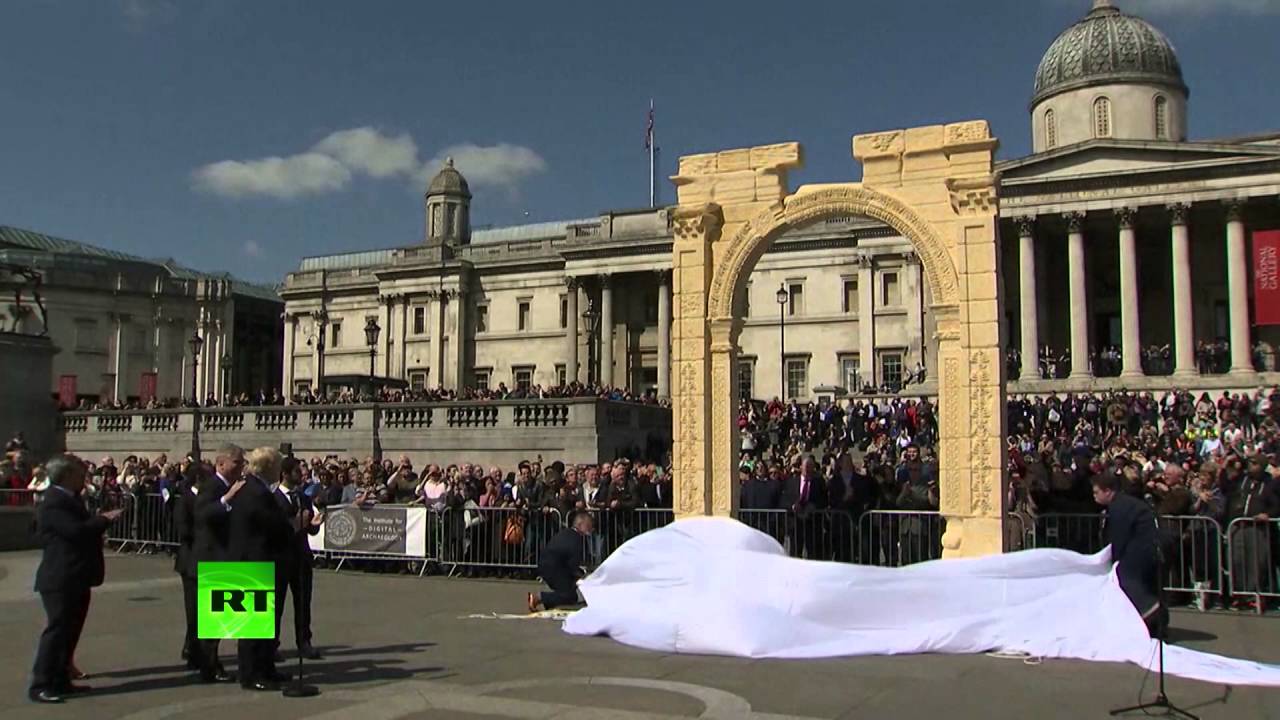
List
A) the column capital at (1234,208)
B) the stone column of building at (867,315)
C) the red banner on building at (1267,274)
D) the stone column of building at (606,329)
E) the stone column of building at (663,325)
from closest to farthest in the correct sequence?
the red banner on building at (1267,274) → the column capital at (1234,208) → the stone column of building at (867,315) → the stone column of building at (663,325) → the stone column of building at (606,329)

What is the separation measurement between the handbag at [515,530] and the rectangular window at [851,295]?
42624 millimetres

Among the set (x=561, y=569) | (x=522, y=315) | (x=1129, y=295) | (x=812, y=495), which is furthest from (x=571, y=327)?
(x=561, y=569)

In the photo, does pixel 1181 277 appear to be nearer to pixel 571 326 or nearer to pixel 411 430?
pixel 411 430

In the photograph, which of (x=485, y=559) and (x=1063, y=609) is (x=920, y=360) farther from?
(x=1063, y=609)

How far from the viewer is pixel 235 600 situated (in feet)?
28.9

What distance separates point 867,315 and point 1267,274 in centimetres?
2058

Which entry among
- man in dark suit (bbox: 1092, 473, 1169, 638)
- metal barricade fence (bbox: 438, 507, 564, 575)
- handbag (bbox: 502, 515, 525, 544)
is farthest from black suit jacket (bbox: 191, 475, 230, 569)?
handbag (bbox: 502, 515, 525, 544)

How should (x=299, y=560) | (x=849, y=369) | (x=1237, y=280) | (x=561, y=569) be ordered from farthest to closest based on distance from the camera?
(x=849, y=369)
(x=1237, y=280)
(x=561, y=569)
(x=299, y=560)

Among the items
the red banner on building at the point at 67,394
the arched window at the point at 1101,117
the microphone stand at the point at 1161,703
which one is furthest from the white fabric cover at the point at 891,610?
the arched window at the point at 1101,117

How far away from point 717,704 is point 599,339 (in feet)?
189

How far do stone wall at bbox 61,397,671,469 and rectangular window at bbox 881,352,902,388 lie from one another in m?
22.7

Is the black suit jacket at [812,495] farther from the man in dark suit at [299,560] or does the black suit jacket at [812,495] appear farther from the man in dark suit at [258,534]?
the man in dark suit at [258,534]

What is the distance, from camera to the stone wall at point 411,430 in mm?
30484

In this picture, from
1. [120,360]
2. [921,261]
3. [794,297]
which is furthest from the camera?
[120,360]
